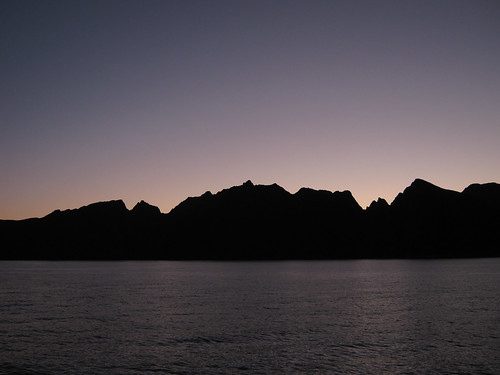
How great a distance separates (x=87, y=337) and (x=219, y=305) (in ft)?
81.6

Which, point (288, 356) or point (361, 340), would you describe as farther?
point (361, 340)

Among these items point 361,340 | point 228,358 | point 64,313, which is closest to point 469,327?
point 361,340

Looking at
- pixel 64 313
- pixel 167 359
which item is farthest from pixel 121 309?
pixel 167 359

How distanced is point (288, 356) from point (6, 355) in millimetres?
20789

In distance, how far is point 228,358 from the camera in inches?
1219

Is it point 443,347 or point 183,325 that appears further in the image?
point 183,325

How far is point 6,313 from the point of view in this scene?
174ft

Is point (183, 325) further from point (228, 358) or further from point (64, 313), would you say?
point (64, 313)

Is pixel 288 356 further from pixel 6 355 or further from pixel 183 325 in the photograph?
pixel 6 355

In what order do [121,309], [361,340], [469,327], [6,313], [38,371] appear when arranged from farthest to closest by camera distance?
[121,309] < [6,313] < [469,327] < [361,340] < [38,371]

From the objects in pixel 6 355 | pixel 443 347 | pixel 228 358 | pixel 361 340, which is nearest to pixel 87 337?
pixel 6 355

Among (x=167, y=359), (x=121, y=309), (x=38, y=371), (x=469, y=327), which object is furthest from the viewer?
(x=121, y=309)

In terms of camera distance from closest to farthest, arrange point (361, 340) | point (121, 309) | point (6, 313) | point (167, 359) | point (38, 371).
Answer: point (38, 371) → point (167, 359) → point (361, 340) → point (6, 313) → point (121, 309)

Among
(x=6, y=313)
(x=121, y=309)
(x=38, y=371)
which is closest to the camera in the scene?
(x=38, y=371)
